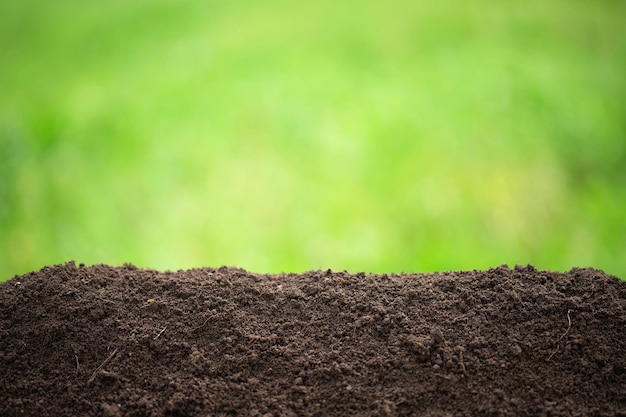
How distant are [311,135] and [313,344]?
2559mm

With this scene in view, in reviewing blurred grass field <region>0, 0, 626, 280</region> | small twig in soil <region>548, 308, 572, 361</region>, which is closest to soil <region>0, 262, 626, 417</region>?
small twig in soil <region>548, 308, 572, 361</region>

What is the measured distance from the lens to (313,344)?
5.29 feet

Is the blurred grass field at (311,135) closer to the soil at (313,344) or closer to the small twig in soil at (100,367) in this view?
the soil at (313,344)

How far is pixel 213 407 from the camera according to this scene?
145 centimetres

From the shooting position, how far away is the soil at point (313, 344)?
4.82 ft

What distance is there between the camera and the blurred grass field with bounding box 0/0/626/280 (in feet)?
12.7

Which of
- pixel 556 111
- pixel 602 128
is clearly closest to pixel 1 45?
pixel 556 111

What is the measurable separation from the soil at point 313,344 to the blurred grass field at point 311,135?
1981 mm

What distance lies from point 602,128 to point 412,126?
3.90ft

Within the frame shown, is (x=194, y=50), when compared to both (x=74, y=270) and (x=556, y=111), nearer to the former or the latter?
(x=556, y=111)

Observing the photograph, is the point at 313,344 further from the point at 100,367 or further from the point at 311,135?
the point at 311,135

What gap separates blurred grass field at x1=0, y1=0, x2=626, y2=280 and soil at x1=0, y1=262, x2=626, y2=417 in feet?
6.50

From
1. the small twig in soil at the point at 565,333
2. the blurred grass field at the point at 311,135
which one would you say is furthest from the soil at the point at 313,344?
the blurred grass field at the point at 311,135

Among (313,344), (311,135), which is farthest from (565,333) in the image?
(311,135)
